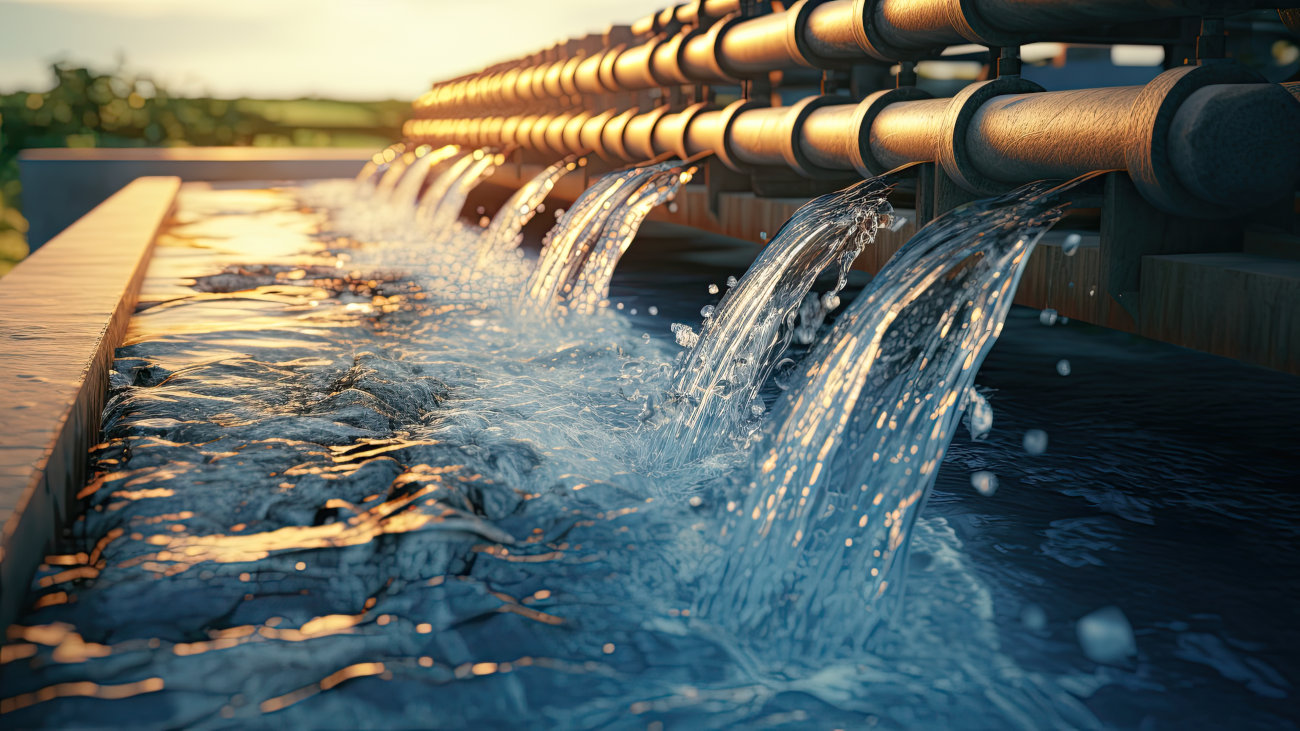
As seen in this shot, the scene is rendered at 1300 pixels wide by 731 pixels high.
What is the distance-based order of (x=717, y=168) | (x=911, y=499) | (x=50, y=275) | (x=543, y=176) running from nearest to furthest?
(x=911, y=499)
(x=50, y=275)
(x=717, y=168)
(x=543, y=176)

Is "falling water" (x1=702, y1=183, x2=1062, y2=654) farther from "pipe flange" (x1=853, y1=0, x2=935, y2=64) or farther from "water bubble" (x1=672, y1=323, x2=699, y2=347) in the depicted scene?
"water bubble" (x1=672, y1=323, x2=699, y2=347)

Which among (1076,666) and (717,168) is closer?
(1076,666)

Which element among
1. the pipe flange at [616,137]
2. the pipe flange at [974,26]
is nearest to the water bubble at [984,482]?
the pipe flange at [974,26]

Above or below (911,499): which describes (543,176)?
above

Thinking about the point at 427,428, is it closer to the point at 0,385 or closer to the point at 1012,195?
the point at 0,385

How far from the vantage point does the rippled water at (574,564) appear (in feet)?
7.08

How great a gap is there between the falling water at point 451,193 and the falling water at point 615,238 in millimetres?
5418

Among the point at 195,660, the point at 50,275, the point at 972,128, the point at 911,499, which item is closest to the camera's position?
the point at 195,660

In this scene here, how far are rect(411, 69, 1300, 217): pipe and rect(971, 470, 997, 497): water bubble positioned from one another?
943 millimetres

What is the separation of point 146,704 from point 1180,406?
12.0 feet

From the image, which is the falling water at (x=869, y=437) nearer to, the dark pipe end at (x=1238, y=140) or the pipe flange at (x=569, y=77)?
the dark pipe end at (x=1238, y=140)

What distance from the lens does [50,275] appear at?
570 cm

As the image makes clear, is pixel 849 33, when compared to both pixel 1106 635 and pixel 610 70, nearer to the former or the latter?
pixel 1106 635

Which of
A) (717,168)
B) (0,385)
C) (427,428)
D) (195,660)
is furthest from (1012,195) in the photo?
(717,168)
